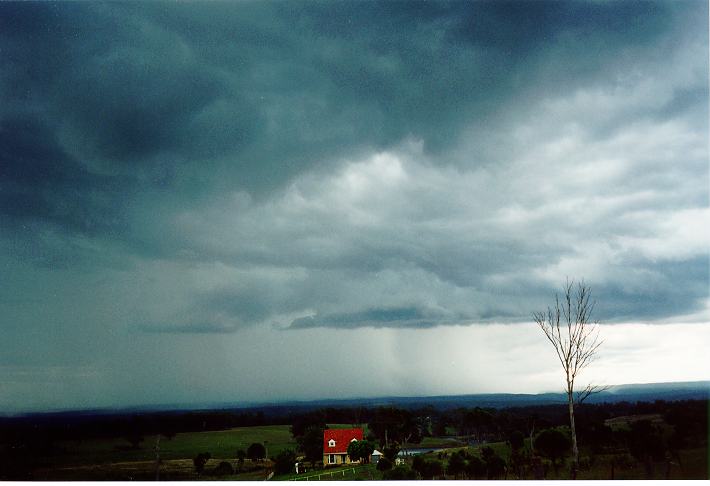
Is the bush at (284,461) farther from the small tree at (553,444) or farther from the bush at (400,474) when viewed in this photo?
the small tree at (553,444)

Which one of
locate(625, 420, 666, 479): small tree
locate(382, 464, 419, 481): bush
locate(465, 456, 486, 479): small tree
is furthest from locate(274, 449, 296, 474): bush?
locate(625, 420, 666, 479): small tree

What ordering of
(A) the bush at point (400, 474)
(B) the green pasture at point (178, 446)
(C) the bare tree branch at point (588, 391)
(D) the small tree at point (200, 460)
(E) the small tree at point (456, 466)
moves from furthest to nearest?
1. (B) the green pasture at point (178, 446)
2. (D) the small tree at point (200, 460)
3. (C) the bare tree branch at point (588, 391)
4. (E) the small tree at point (456, 466)
5. (A) the bush at point (400, 474)

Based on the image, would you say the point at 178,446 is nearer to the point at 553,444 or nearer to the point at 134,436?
the point at 134,436

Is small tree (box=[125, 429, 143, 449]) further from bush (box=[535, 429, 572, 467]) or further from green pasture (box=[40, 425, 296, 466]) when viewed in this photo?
bush (box=[535, 429, 572, 467])

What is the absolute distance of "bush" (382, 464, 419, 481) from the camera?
988 cm

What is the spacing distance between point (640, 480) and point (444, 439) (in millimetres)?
3378

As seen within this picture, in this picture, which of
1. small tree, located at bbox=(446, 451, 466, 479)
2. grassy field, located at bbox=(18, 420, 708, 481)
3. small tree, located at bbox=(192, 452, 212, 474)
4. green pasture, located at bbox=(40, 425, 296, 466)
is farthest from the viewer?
green pasture, located at bbox=(40, 425, 296, 466)

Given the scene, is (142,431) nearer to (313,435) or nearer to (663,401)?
(313,435)

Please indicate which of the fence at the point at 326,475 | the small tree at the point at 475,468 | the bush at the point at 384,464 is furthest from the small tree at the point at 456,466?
the fence at the point at 326,475

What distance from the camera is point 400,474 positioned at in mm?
9898

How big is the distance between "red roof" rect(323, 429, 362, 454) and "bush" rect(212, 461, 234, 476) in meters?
1.74

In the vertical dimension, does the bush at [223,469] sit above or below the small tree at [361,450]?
below

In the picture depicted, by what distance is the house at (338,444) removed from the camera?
403 inches

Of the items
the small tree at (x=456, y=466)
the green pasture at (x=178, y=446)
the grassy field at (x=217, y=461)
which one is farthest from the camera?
the green pasture at (x=178, y=446)
